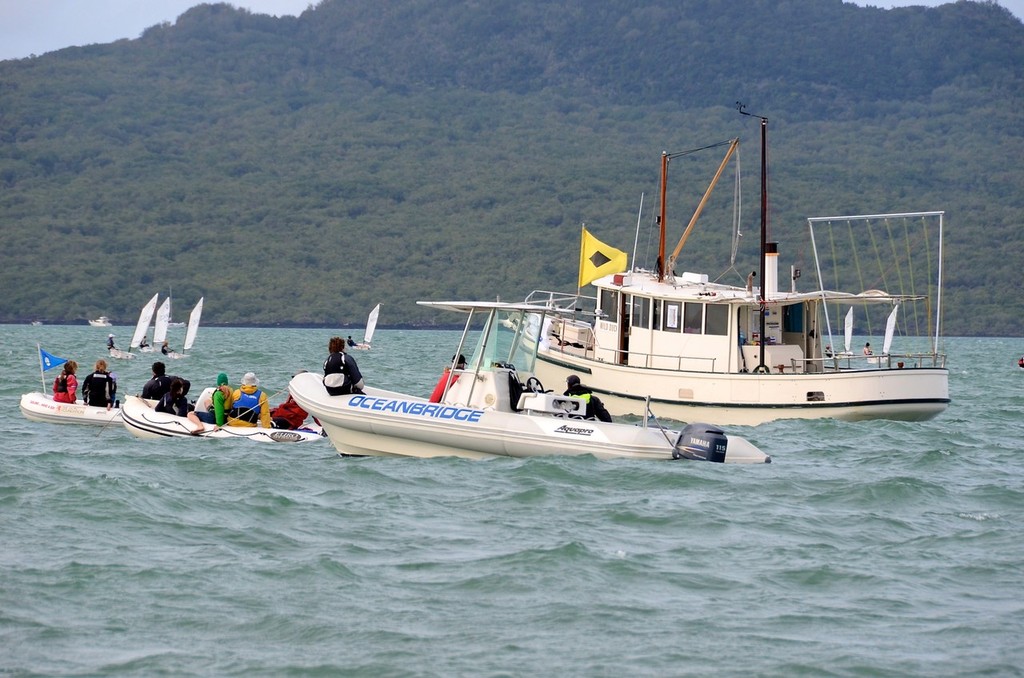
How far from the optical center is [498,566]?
12336 millimetres

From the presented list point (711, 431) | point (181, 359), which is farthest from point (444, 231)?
point (711, 431)

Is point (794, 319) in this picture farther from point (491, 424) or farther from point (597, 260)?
point (491, 424)

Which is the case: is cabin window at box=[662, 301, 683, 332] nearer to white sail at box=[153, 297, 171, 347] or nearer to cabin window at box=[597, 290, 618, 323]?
cabin window at box=[597, 290, 618, 323]

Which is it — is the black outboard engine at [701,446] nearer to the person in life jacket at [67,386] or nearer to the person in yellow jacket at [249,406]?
the person in yellow jacket at [249,406]

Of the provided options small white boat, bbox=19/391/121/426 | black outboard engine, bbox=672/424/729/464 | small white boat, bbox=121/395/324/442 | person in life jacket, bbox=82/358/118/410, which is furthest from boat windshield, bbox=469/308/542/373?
person in life jacket, bbox=82/358/118/410

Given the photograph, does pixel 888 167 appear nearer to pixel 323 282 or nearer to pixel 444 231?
pixel 444 231

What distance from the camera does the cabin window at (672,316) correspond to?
88.3ft

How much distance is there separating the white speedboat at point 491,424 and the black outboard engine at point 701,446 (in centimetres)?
1

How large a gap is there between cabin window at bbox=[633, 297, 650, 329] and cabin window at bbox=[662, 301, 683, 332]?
349 mm

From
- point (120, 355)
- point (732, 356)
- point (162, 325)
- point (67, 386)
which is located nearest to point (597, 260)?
point (732, 356)

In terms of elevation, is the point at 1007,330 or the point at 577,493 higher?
the point at 577,493

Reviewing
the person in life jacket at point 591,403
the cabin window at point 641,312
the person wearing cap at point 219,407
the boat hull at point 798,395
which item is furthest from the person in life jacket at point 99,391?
the cabin window at point 641,312

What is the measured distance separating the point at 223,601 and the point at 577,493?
5613 millimetres

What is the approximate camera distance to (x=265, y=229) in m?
177
